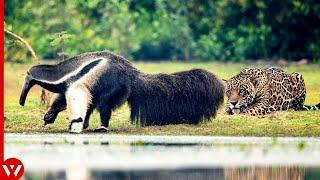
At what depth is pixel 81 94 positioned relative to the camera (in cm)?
2123

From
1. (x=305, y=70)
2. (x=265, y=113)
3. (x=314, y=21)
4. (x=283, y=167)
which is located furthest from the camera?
(x=314, y=21)

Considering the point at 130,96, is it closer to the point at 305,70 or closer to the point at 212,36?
the point at 305,70

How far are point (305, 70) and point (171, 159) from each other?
687 inches

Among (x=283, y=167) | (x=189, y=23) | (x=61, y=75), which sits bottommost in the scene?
(x=283, y=167)

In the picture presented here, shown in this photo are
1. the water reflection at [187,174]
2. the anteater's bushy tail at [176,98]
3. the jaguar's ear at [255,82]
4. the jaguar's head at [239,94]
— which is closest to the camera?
the water reflection at [187,174]

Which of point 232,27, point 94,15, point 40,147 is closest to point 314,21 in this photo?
point 232,27

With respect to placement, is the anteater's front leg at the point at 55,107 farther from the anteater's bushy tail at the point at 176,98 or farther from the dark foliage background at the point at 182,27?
the dark foliage background at the point at 182,27

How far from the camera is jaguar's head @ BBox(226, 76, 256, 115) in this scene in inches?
942

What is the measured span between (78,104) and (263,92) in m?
4.57

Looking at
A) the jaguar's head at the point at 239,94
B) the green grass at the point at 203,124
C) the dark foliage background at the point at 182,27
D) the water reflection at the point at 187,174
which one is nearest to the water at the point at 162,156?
the water reflection at the point at 187,174

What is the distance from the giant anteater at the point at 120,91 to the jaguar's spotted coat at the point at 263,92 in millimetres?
1672

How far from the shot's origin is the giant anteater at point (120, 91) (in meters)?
21.4

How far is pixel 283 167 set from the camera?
1702 cm

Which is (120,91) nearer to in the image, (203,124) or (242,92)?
(203,124)
